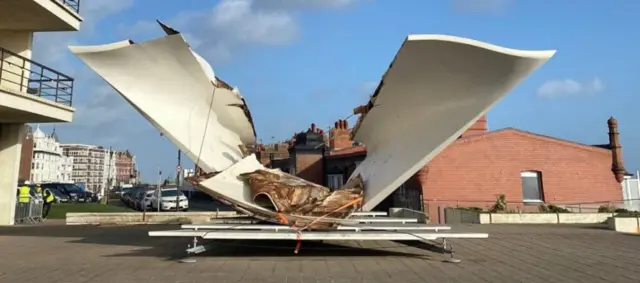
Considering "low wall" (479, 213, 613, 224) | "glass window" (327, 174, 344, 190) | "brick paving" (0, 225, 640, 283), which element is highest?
"glass window" (327, 174, 344, 190)

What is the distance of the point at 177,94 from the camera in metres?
10.4

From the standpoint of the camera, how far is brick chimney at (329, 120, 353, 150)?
110ft

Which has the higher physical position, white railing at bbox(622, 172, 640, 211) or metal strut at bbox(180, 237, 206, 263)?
white railing at bbox(622, 172, 640, 211)

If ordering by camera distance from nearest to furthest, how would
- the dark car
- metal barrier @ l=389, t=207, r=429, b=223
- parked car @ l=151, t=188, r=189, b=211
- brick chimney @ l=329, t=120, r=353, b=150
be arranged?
metal barrier @ l=389, t=207, r=429, b=223, parked car @ l=151, t=188, r=189, b=211, brick chimney @ l=329, t=120, r=353, b=150, the dark car

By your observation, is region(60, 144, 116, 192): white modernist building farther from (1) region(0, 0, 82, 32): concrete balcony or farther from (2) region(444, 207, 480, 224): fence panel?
(2) region(444, 207, 480, 224): fence panel

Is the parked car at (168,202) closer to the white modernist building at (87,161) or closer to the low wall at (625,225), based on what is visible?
the low wall at (625,225)

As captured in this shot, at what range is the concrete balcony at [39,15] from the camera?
1516 cm

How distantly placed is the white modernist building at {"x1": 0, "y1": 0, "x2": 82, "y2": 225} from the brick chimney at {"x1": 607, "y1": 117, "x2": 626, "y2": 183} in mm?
24754

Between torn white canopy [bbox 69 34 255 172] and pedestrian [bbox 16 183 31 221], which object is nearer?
torn white canopy [bbox 69 34 255 172]

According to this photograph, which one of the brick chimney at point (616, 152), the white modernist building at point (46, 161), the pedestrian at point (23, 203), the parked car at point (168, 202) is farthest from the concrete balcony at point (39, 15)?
the white modernist building at point (46, 161)

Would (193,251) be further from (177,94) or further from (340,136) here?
(340,136)

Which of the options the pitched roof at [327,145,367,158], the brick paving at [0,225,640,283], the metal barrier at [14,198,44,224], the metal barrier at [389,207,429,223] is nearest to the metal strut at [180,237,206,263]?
the brick paving at [0,225,640,283]

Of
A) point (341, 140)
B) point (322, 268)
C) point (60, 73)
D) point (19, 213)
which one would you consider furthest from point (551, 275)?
point (341, 140)

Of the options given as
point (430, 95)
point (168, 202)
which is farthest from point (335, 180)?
point (430, 95)
